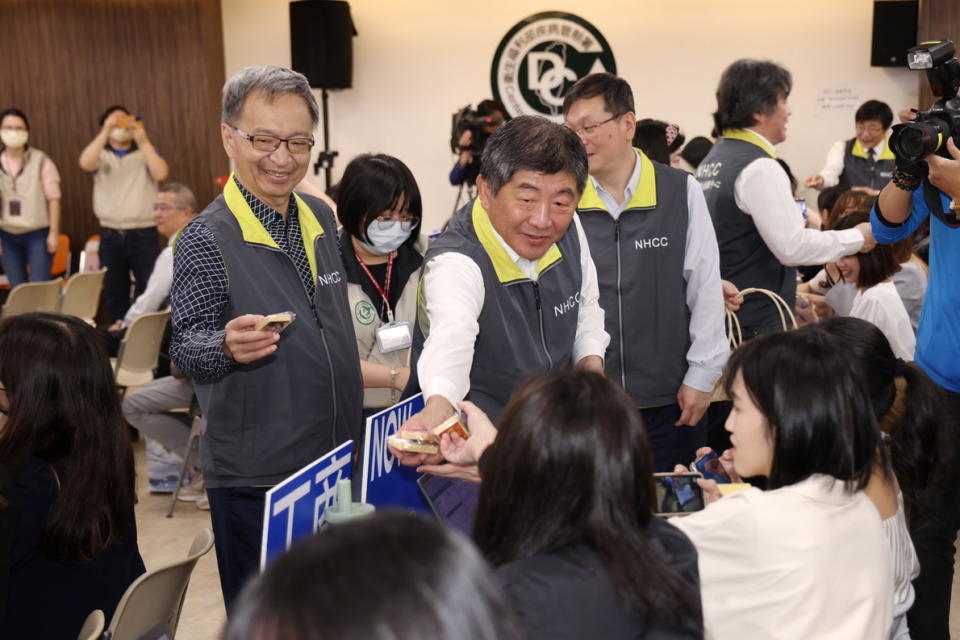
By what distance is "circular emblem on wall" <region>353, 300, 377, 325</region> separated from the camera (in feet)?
9.69

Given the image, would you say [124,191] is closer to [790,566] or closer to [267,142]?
[267,142]

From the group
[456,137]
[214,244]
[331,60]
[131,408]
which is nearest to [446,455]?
[214,244]

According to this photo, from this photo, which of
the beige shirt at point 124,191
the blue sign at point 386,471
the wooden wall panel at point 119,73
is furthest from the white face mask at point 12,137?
the blue sign at point 386,471

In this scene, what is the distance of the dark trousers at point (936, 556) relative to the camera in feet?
Result: 8.38

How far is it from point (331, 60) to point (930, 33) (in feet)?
15.7

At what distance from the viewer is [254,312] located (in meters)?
2.15

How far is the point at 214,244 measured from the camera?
2.11 meters

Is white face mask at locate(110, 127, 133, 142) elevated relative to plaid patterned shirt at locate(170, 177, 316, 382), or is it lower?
elevated

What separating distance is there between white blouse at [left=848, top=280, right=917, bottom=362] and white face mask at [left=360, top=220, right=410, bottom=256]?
5.48 feet

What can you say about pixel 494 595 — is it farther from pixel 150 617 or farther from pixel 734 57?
pixel 734 57

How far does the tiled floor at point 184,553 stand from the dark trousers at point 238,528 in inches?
33.2

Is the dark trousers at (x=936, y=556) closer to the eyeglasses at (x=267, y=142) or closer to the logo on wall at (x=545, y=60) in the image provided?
the eyeglasses at (x=267, y=142)

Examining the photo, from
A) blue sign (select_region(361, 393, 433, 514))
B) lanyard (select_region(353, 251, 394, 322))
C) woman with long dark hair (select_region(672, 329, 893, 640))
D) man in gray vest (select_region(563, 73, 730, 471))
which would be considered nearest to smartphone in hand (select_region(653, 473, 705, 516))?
woman with long dark hair (select_region(672, 329, 893, 640))

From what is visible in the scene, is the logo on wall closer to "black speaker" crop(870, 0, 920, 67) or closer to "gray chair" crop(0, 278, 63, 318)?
"black speaker" crop(870, 0, 920, 67)
